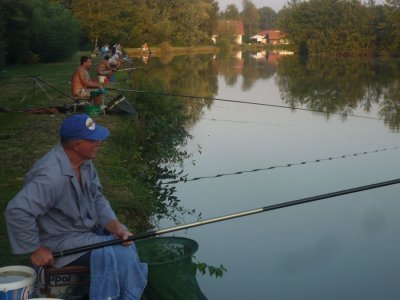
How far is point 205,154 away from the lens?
10.5 m

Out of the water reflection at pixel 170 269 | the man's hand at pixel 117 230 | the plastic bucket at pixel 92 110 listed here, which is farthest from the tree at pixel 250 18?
the man's hand at pixel 117 230

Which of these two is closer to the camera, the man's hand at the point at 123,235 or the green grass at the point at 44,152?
the man's hand at the point at 123,235

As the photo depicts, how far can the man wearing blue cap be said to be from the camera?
2.82 meters

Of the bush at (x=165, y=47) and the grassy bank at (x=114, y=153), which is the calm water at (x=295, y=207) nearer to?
the grassy bank at (x=114, y=153)

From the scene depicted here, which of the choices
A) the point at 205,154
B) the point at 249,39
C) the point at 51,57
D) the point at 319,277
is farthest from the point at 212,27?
the point at 319,277

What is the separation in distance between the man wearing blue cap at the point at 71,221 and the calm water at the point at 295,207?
2.00 m

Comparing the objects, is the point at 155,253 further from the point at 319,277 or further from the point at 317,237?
the point at 317,237

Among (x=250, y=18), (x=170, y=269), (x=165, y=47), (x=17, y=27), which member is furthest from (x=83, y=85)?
(x=250, y=18)

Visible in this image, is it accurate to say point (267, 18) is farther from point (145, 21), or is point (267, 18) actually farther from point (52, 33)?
point (52, 33)

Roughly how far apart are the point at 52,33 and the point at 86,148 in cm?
2634

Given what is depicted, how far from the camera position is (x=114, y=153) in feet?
26.1

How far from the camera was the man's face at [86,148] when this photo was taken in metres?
3.01

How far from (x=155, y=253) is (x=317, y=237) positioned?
9.87 feet

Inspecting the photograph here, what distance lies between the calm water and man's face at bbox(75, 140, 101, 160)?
222 cm
